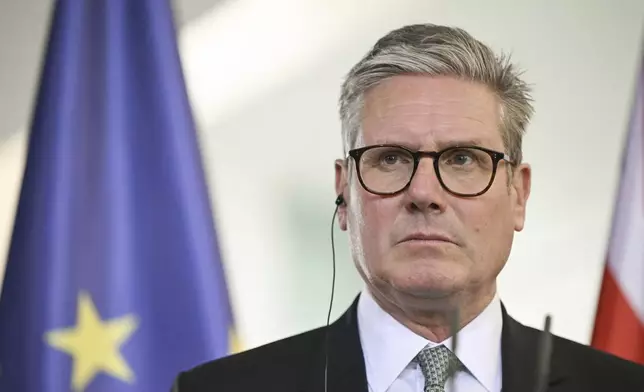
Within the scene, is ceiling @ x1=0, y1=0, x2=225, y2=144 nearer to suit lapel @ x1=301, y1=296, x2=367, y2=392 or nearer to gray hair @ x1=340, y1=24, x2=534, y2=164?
gray hair @ x1=340, y1=24, x2=534, y2=164

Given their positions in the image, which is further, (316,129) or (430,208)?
(316,129)

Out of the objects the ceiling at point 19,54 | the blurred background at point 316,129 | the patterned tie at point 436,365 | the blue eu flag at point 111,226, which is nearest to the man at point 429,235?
the patterned tie at point 436,365

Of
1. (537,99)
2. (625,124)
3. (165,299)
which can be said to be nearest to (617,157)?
(625,124)

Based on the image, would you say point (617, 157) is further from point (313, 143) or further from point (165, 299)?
point (165, 299)

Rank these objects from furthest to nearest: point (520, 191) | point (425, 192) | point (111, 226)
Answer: point (111, 226) < point (520, 191) < point (425, 192)

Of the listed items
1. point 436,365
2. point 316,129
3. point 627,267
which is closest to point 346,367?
point 436,365

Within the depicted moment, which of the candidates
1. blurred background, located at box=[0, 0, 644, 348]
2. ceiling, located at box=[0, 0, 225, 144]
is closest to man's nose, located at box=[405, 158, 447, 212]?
blurred background, located at box=[0, 0, 644, 348]

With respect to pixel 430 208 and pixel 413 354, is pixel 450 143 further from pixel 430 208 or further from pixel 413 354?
pixel 413 354

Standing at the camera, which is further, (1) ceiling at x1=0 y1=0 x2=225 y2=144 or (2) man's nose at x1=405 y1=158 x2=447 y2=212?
(1) ceiling at x1=0 y1=0 x2=225 y2=144

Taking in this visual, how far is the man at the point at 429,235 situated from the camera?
1.18 metres

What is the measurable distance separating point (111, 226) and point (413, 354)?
0.66 m

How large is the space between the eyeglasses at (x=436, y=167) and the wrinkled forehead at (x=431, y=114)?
1cm

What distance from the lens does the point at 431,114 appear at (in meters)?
1.23

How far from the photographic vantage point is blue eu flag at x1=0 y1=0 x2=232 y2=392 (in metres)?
1.47
